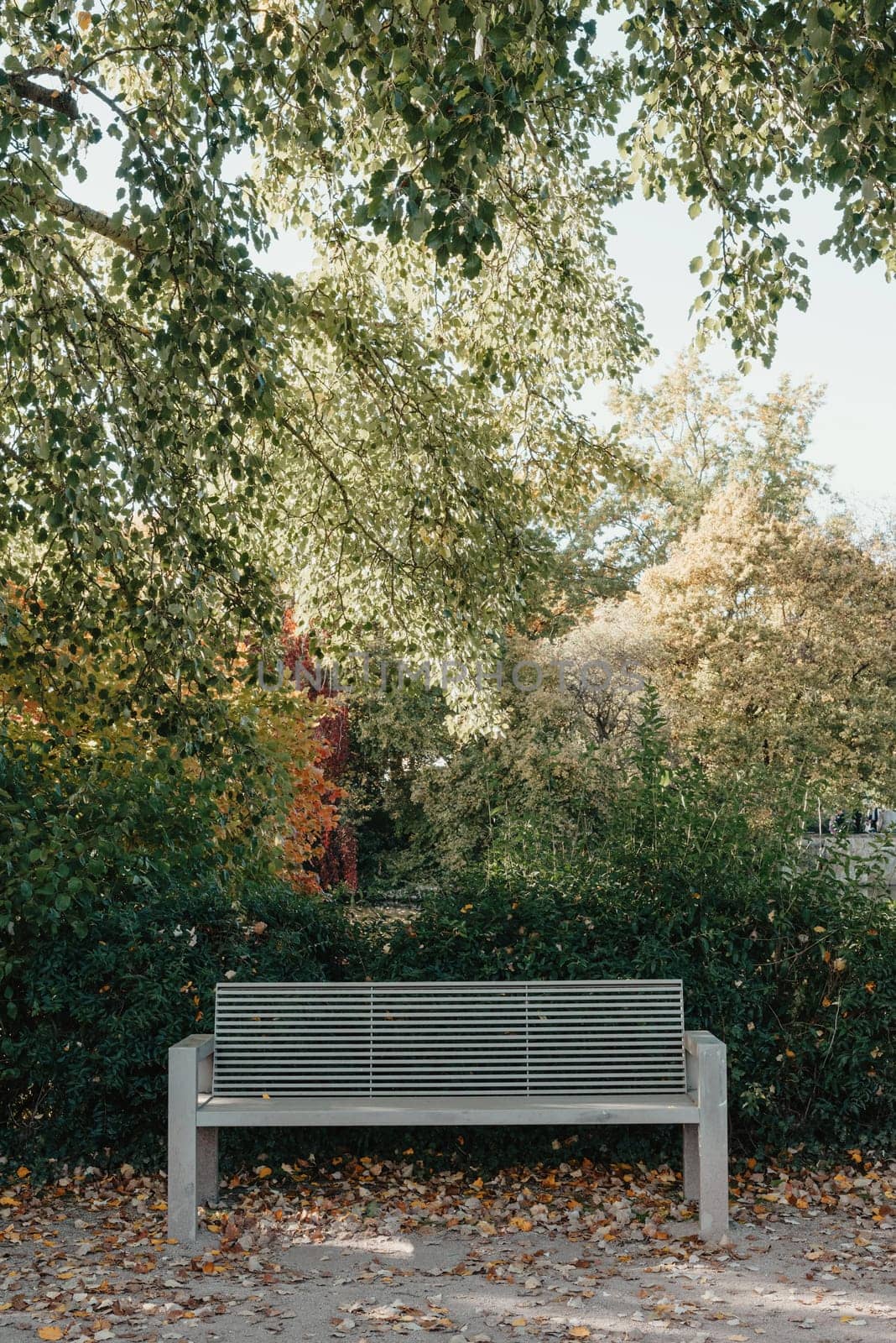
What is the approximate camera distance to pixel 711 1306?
3648 mm

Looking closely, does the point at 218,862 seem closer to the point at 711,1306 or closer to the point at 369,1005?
the point at 369,1005

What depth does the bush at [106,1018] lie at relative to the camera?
4.98 m

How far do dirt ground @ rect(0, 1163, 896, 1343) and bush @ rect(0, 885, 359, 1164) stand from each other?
0.63ft

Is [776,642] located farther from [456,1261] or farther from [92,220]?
[456,1261]

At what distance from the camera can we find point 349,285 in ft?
26.5

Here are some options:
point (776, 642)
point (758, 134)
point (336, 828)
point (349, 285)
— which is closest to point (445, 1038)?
point (758, 134)

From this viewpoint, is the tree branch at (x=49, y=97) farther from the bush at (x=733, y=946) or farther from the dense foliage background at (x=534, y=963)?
the bush at (x=733, y=946)

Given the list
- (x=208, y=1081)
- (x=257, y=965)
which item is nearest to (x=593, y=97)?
(x=257, y=965)

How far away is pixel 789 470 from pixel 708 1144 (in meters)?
29.6

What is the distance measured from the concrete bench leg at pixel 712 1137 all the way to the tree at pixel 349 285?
8.86 ft

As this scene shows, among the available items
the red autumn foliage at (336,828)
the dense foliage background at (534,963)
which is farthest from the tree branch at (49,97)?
the red autumn foliage at (336,828)

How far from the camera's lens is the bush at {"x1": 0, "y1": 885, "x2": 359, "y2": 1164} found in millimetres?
4980

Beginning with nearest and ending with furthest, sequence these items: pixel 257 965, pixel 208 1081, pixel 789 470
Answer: pixel 208 1081
pixel 257 965
pixel 789 470

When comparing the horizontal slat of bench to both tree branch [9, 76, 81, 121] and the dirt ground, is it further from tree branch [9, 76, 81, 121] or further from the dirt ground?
tree branch [9, 76, 81, 121]
